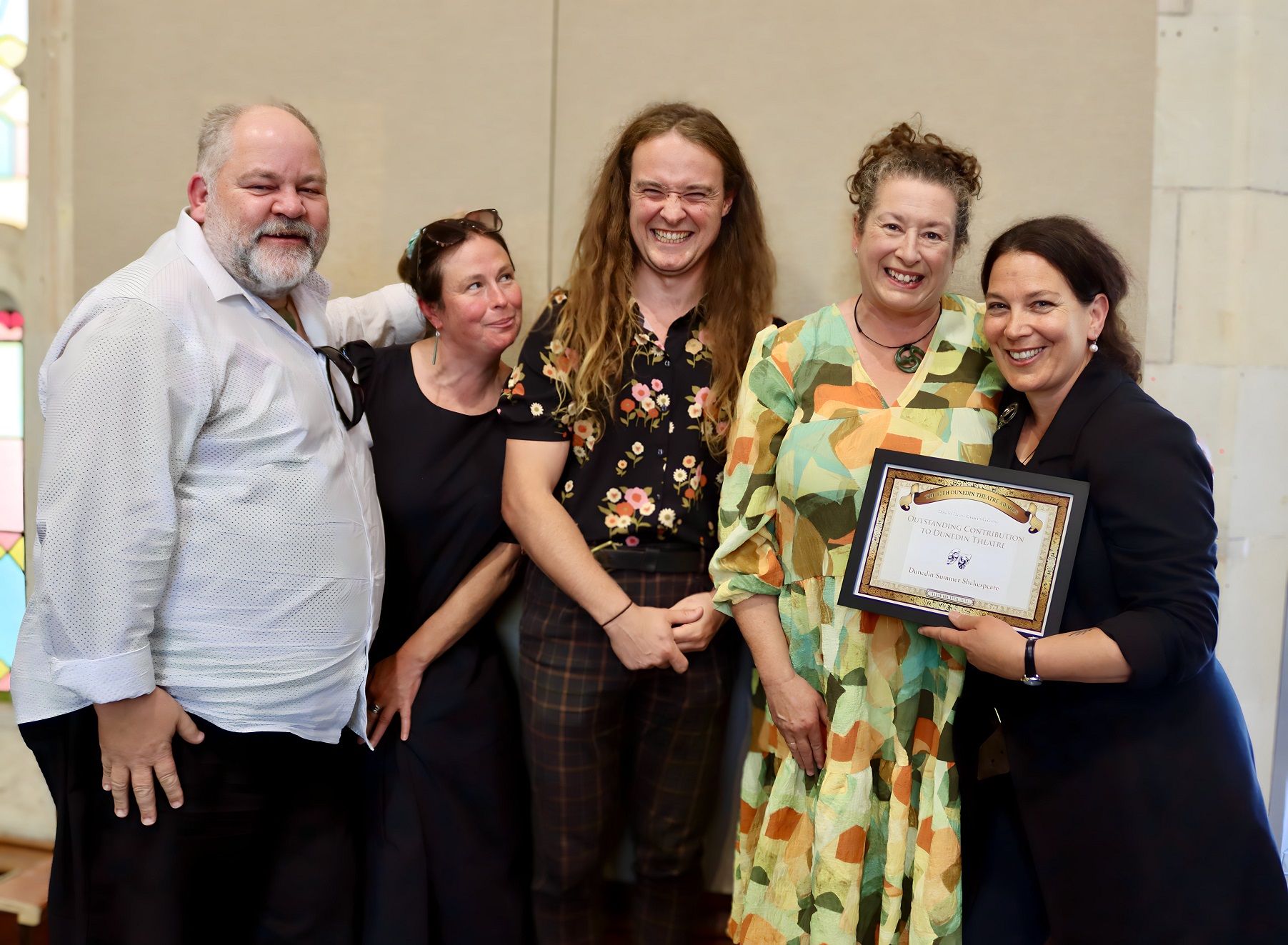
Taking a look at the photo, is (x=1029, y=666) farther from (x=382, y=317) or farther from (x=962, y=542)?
(x=382, y=317)

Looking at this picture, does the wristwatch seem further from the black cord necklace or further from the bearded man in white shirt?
the bearded man in white shirt

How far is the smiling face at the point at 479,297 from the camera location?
204 cm

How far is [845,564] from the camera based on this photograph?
65.9 inches

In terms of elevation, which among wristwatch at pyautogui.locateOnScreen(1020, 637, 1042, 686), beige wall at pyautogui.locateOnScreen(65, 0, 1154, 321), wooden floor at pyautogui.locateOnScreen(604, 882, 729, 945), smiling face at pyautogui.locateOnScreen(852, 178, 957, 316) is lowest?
wooden floor at pyautogui.locateOnScreen(604, 882, 729, 945)

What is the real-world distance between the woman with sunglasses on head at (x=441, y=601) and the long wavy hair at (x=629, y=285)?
0.22 m

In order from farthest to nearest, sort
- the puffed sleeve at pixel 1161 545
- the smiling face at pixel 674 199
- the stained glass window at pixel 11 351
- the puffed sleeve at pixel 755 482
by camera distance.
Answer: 1. the stained glass window at pixel 11 351
2. the smiling face at pixel 674 199
3. the puffed sleeve at pixel 755 482
4. the puffed sleeve at pixel 1161 545

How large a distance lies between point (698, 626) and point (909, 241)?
2.95 feet

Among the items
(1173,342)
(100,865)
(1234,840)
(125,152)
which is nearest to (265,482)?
(100,865)

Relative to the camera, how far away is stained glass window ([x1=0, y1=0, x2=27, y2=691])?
2617mm

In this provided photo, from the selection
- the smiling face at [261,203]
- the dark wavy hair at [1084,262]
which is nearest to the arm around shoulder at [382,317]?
the smiling face at [261,203]

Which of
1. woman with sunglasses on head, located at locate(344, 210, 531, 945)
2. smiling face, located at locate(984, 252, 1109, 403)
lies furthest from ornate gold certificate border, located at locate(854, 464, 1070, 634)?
woman with sunglasses on head, located at locate(344, 210, 531, 945)

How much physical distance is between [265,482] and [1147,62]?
2228 mm

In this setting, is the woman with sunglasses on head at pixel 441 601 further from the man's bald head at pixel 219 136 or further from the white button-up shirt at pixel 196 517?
the man's bald head at pixel 219 136

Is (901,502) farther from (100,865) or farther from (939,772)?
(100,865)
